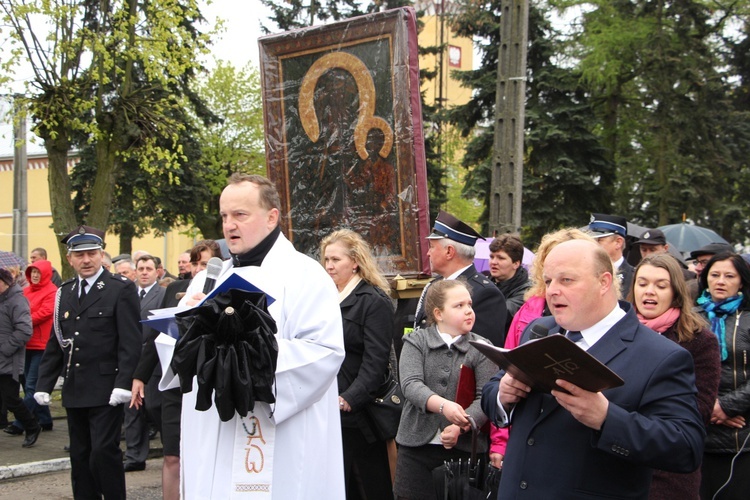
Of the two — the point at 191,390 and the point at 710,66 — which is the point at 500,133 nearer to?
the point at 191,390

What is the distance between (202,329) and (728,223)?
2273 centimetres

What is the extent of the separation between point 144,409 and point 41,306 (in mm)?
3256

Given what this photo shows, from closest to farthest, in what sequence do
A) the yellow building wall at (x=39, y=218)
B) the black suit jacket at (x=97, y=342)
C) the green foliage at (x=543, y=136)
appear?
1. the black suit jacket at (x=97, y=342)
2. the green foliage at (x=543, y=136)
3. the yellow building wall at (x=39, y=218)

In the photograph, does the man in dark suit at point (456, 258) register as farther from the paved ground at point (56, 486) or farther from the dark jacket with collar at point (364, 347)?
the paved ground at point (56, 486)

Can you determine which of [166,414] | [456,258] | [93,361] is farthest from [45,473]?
[456,258]

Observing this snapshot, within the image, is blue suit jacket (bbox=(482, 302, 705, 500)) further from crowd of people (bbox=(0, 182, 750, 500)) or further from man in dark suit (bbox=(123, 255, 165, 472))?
man in dark suit (bbox=(123, 255, 165, 472))

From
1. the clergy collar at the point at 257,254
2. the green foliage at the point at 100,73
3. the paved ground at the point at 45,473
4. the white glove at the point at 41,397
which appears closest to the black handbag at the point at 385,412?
the clergy collar at the point at 257,254

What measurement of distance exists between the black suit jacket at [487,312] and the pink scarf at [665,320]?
1194mm

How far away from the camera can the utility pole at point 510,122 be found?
1177 cm

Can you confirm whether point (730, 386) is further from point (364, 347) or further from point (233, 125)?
point (233, 125)

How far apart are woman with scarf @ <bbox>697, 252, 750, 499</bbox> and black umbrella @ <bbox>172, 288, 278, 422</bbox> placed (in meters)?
2.82

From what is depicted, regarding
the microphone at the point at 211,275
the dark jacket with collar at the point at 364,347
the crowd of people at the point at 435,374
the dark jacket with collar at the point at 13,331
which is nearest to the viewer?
the crowd of people at the point at 435,374

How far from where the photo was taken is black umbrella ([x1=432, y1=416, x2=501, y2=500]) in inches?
177

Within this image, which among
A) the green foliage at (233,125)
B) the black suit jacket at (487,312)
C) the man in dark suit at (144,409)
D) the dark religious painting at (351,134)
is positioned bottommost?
the man in dark suit at (144,409)
